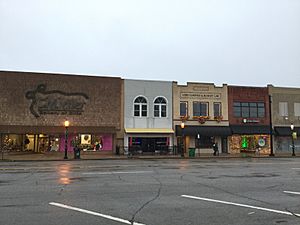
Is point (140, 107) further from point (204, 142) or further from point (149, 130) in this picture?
point (204, 142)

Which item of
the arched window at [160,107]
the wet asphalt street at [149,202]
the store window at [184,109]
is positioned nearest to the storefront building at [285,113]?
the store window at [184,109]

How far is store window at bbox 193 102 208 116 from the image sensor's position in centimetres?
3872

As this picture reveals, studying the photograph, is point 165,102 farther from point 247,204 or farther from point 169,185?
point 247,204

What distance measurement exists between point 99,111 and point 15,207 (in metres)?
27.9

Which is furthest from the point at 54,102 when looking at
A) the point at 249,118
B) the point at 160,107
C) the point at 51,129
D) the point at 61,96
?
the point at 249,118

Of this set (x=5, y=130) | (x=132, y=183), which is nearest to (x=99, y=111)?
(x=5, y=130)

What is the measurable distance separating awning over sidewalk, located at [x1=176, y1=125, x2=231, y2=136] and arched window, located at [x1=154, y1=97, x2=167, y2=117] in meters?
2.31

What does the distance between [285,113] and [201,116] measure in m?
11.3

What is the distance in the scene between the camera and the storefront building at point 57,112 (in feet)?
110

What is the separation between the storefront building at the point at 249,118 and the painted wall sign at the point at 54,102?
17.7 m

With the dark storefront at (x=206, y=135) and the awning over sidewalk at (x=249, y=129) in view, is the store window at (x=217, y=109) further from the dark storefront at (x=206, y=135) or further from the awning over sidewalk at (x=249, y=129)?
the awning over sidewalk at (x=249, y=129)

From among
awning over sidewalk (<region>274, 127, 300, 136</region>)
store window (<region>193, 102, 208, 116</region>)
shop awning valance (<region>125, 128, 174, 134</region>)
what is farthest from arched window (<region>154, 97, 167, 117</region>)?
awning over sidewalk (<region>274, 127, 300, 136</region>)

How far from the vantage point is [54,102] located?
1369 inches

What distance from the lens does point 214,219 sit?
674cm
